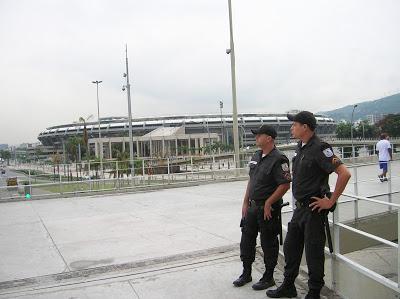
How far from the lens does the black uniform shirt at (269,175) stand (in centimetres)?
404

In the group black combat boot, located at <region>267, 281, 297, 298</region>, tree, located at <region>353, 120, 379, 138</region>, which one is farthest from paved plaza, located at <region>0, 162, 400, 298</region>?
tree, located at <region>353, 120, 379, 138</region>

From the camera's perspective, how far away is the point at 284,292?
3881 mm

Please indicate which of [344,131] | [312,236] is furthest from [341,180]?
[344,131]

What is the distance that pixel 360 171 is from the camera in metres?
9.16

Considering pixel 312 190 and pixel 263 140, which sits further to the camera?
pixel 263 140

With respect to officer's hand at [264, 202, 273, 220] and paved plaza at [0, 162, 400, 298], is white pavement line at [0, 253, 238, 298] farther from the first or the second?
officer's hand at [264, 202, 273, 220]

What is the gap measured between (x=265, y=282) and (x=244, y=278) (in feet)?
0.79

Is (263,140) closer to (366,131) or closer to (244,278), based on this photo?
(244,278)

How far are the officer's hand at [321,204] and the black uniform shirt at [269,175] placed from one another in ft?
1.81

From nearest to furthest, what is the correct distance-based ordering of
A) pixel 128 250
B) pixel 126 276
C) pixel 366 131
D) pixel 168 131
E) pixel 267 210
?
pixel 267 210
pixel 126 276
pixel 128 250
pixel 366 131
pixel 168 131

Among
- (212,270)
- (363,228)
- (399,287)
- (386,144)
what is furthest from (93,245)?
(386,144)

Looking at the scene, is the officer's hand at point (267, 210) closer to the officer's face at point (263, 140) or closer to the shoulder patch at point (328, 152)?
the officer's face at point (263, 140)

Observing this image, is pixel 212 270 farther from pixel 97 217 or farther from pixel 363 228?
pixel 97 217

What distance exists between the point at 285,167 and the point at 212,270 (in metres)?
1.64
